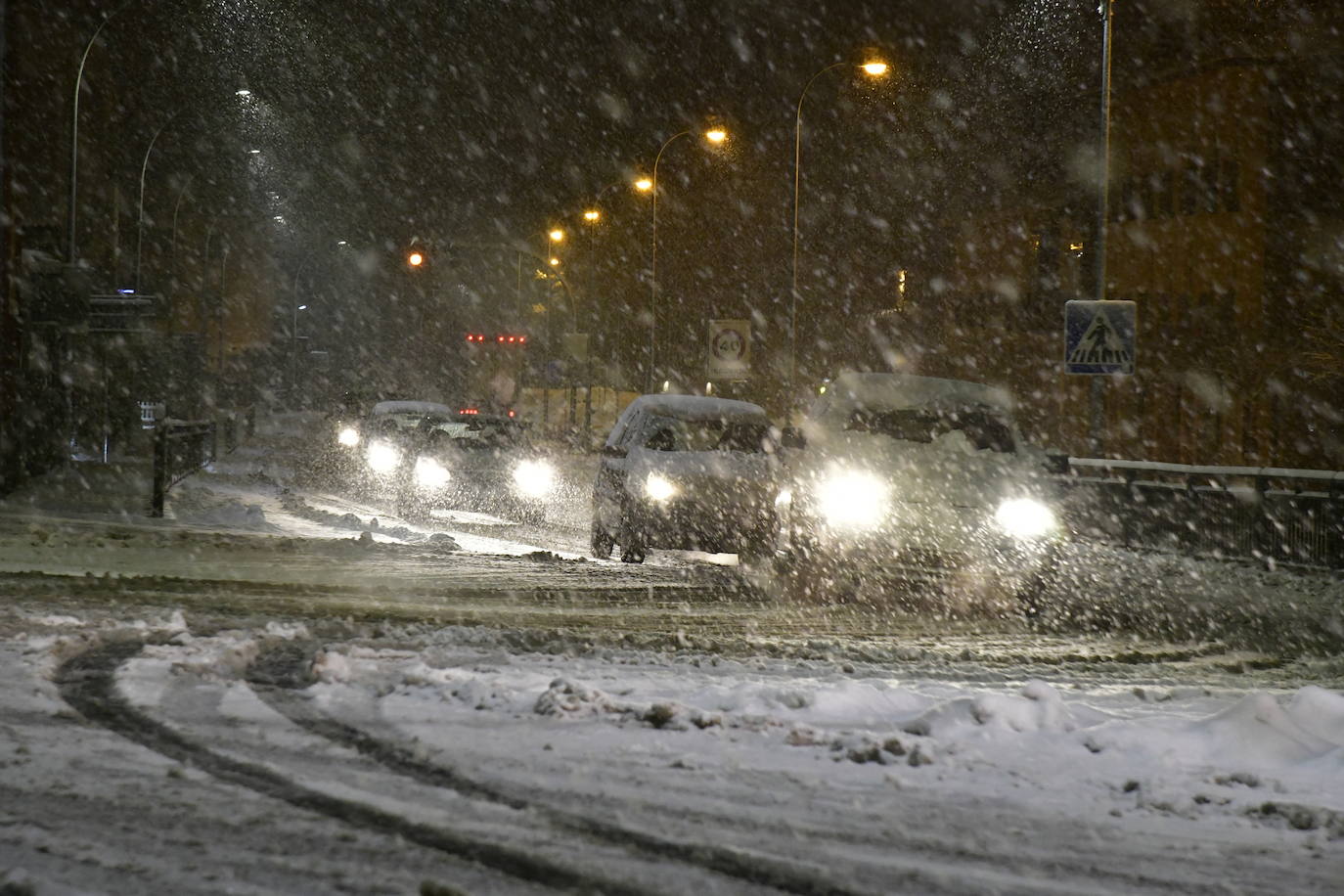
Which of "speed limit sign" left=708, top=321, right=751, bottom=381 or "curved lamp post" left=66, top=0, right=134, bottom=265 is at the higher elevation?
"curved lamp post" left=66, top=0, right=134, bottom=265

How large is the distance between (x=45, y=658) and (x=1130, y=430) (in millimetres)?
34275

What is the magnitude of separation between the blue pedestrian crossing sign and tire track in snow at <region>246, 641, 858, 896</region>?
586 inches

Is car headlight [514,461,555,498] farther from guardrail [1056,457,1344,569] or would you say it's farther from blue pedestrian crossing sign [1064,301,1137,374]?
blue pedestrian crossing sign [1064,301,1137,374]

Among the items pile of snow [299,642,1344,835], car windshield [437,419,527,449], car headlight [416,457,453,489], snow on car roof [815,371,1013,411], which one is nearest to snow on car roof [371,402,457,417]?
car windshield [437,419,527,449]

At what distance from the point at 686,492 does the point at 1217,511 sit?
24.0ft

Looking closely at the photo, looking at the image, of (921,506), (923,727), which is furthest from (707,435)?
(923,727)

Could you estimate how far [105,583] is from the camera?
462 inches

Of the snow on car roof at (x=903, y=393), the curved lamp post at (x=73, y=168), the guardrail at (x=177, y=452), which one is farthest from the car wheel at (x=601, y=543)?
the curved lamp post at (x=73, y=168)

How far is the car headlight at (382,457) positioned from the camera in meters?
26.5

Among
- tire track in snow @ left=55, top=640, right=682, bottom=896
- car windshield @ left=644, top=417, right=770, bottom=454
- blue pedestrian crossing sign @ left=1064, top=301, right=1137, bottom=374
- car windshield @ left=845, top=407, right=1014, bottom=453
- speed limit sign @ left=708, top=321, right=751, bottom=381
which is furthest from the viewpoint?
speed limit sign @ left=708, top=321, right=751, bottom=381

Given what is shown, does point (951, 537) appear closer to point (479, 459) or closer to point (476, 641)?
point (476, 641)

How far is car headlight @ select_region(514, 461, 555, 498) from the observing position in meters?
24.4

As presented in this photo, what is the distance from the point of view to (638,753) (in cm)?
593

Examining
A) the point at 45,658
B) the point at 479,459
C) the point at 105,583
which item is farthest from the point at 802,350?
the point at 45,658
